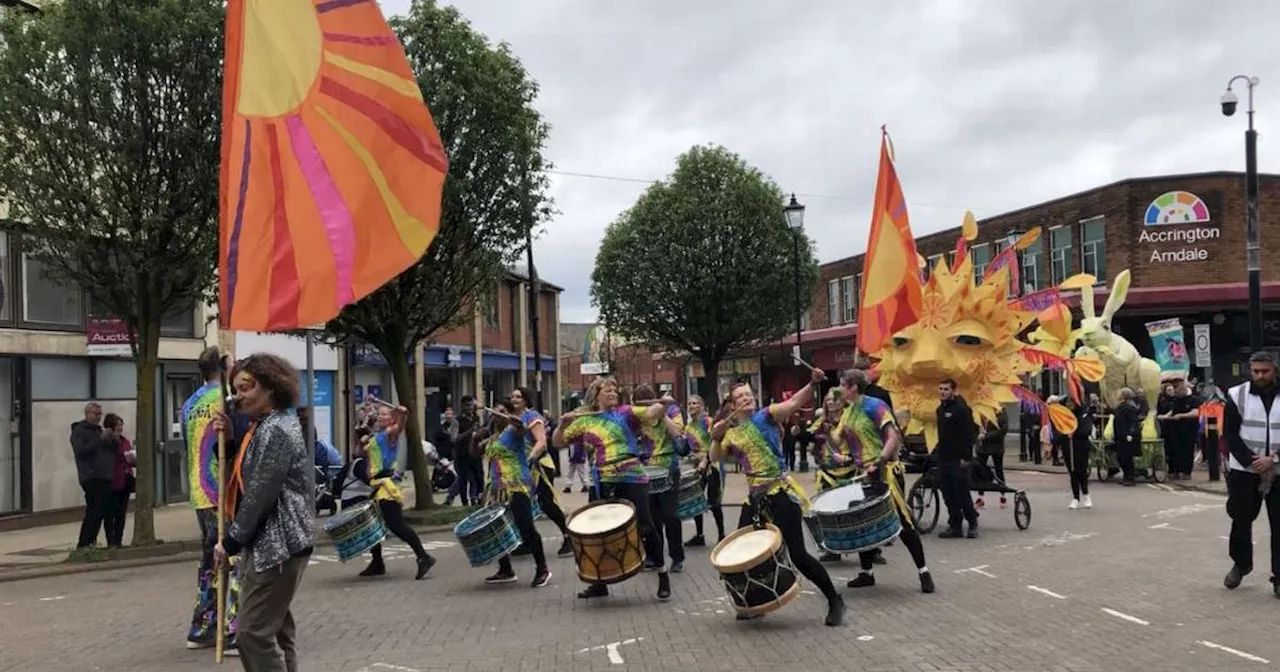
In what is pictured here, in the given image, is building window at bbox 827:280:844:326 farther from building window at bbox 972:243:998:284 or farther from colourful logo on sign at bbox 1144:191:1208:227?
colourful logo on sign at bbox 1144:191:1208:227

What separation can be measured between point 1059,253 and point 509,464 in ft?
93.2

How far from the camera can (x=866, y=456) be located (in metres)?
10.1

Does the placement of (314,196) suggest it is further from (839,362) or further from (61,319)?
(839,362)

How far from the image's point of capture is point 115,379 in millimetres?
18391

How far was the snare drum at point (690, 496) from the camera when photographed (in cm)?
1180

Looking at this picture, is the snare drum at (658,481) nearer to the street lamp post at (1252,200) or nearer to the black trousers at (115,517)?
the black trousers at (115,517)

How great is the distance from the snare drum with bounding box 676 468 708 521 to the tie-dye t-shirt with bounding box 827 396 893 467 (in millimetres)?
2161

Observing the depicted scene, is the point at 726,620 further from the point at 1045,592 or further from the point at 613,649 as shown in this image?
the point at 1045,592

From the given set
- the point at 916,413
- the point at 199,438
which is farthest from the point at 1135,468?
the point at 199,438

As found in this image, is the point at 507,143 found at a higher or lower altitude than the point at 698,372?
higher

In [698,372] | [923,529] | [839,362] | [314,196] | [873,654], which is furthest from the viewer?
[698,372]

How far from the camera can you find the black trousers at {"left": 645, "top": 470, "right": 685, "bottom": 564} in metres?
9.88

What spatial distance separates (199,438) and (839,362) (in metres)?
37.8

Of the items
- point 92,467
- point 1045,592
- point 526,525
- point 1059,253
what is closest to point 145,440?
point 92,467
